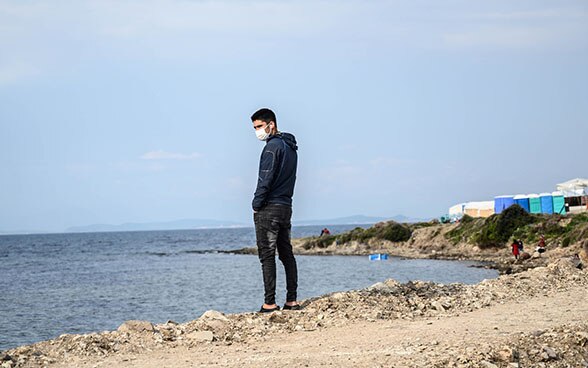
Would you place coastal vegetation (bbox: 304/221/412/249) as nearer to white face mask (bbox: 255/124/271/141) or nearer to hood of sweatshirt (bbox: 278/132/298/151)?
hood of sweatshirt (bbox: 278/132/298/151)

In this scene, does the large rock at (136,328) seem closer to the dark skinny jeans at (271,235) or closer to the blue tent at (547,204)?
the dark skinny jeans at (271,235)

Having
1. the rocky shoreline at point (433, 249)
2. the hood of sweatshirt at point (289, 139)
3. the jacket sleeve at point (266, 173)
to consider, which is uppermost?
the hood of sweatshirt at point (289, 139)

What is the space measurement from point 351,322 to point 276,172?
7.14ft

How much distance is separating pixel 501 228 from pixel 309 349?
40226 millimetres

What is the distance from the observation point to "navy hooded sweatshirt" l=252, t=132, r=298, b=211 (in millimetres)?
10242

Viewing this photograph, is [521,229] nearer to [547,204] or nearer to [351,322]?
[547,204]

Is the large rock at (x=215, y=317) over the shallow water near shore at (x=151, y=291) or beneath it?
over

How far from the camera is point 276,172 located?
10.3 meters

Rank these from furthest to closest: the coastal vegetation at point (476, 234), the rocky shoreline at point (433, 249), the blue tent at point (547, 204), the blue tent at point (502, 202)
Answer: the blue tent at point (502, 202), the blue tent at point (547, 204), the coastal vegetation at point (476, 234), the rocky shoreline at point (433, 249)

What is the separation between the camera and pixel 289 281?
10633 mm

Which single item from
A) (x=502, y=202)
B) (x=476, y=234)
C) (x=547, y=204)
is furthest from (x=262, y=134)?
(x=502, y=202)

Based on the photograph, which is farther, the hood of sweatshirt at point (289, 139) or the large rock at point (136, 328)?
the hood of sweatshirt at point (289, 139)

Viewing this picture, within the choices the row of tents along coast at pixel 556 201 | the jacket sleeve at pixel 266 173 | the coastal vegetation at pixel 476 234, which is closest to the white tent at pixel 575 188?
the row of tents along coast at pixel 556 201

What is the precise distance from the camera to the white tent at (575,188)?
61.5 meters
